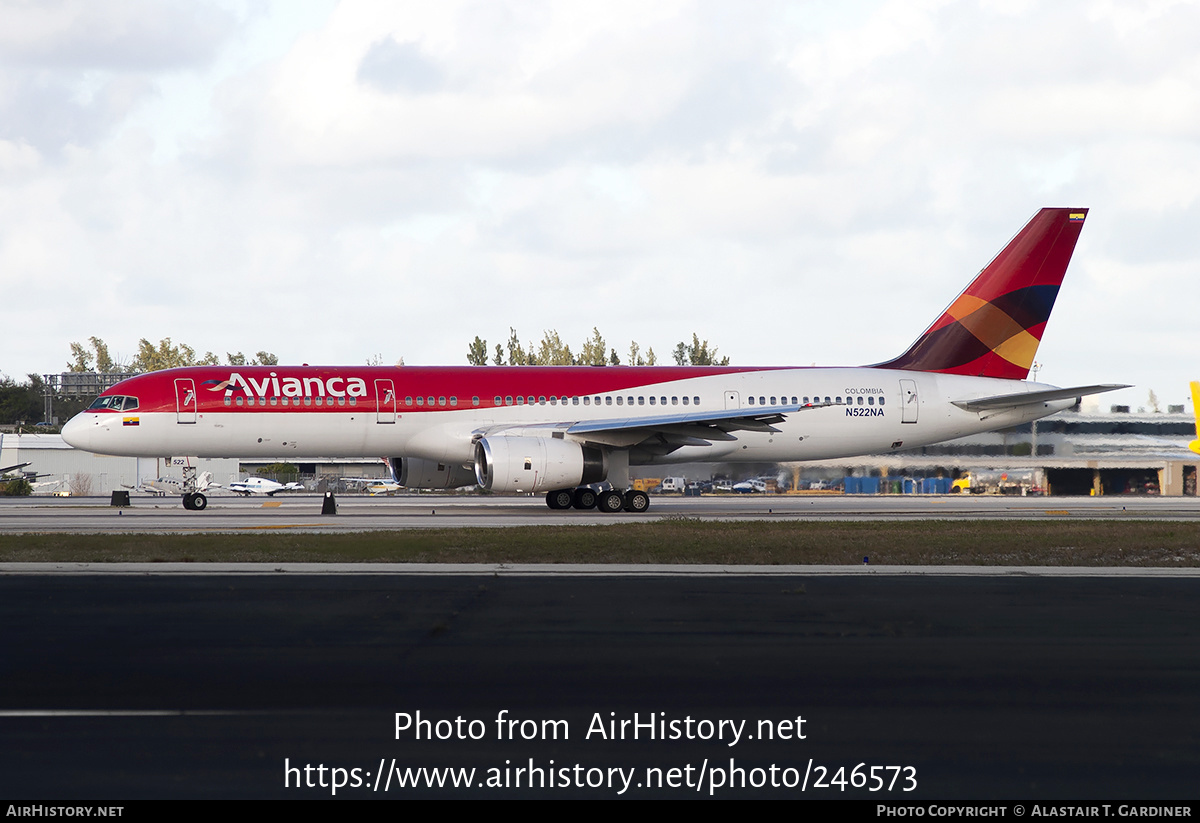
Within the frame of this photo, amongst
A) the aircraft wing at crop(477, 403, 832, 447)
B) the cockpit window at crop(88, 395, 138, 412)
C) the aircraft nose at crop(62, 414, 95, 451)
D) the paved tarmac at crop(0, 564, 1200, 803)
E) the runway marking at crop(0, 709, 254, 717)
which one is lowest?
the paved tarmac at crop(0, 564, 1200, 803)

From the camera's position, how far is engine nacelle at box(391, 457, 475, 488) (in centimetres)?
3525

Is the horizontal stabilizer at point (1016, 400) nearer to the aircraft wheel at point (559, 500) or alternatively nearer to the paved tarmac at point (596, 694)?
the aircraft wheel at point (559, 500)

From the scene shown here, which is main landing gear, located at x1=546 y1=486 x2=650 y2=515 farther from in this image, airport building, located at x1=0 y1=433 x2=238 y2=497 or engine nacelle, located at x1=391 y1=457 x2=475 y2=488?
airport building, located at x1=0 y1=433 x2=238 y2=497

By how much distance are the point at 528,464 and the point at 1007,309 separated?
684 inches

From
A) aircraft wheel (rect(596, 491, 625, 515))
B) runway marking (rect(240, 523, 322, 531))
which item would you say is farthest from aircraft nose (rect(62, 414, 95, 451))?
aircraft wheel (rect(596, 491, 625, 515))

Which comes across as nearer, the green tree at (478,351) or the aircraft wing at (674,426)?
the aircraft wing at (674,426)

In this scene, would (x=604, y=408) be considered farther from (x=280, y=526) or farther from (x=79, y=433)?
(x=79, y=433)

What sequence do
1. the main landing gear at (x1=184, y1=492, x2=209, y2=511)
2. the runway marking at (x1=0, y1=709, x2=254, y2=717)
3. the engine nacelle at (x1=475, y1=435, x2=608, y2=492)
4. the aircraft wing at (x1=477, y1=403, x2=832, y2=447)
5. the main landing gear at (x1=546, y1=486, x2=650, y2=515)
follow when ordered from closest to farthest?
the runway marking at (x1=0, y1=709, x2=254, y2=717) → the engine nacelle at (x1=475, y1=435, x2=608, y2=492) → the aircraft wing at (x1=477, y1=403, x2=832, y2=447) → the main landing gear at (x1=184, y1=492, x2=209, y2=511) → the main landing gear at (x1=546, y1=486, x2=650, y2=515)

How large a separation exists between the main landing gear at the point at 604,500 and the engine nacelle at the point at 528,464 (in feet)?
5.23

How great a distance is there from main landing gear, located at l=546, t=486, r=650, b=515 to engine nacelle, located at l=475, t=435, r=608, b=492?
160 centimetres

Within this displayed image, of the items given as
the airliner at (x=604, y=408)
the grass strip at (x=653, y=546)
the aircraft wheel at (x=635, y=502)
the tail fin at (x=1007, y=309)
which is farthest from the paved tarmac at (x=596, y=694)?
the tail fin at (x=1007, y=309)

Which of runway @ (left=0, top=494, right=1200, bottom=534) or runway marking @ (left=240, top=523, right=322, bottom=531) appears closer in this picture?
runway marking @ (left=240, top=523, right=322, bottom=531)

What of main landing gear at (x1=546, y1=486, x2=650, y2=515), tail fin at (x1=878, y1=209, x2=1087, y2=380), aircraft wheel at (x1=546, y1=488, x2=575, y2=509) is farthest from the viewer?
tail fin at (x1=878, y1=209, x2=1087, y2=380)

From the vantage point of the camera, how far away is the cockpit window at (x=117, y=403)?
32406 millimetres
